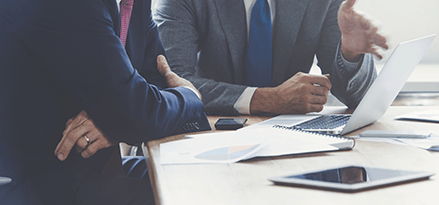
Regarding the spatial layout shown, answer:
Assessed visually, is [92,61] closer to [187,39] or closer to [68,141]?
[68,141]

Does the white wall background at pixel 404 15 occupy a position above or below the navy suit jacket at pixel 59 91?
above

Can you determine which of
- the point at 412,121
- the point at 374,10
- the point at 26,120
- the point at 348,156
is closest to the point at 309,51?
the point at 412,121

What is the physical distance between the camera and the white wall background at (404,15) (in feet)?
6.77

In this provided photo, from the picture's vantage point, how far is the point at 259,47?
55.5 inches

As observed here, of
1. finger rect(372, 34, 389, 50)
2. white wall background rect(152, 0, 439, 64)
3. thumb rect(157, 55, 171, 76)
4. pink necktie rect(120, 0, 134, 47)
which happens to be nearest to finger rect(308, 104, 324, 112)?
finger rect(372, 34, 389, 50)

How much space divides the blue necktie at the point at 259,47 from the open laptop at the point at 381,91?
19.6 inches

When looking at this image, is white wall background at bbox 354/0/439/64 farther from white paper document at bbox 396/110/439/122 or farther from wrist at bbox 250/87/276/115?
wrist at bbox 250/87/276/115

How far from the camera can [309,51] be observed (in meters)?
1.52

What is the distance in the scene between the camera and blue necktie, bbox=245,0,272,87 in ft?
4.55

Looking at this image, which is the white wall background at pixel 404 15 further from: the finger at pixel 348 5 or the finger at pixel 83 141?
the finger at pixel 83 141

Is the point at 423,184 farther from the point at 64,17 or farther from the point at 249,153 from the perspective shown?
the point at 64,17

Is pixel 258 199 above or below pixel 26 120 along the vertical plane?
above

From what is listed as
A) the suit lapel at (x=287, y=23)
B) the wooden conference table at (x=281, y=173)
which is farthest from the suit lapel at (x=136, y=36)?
the suit lapel at (x=287, y=23)

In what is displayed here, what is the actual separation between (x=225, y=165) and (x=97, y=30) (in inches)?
14.5
